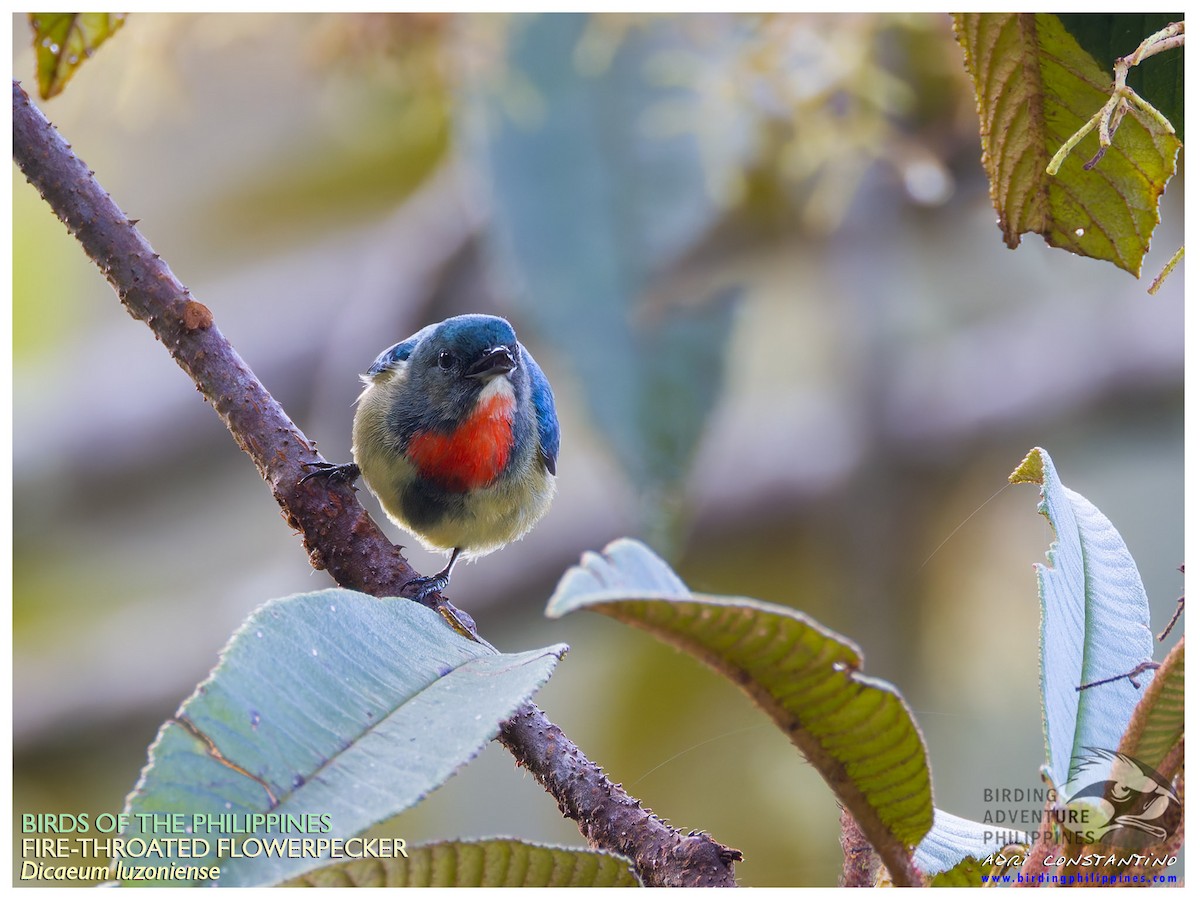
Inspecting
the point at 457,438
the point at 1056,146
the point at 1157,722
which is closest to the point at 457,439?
the point at 457,438

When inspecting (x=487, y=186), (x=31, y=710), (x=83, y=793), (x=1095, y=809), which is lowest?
(x=83, y=793)

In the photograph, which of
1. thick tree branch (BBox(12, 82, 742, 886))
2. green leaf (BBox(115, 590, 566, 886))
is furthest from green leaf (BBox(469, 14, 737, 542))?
green leaf (BBox(115, 590, 566, 886))

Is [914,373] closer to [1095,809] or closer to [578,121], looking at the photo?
[578,121]

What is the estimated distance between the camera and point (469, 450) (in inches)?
51.4

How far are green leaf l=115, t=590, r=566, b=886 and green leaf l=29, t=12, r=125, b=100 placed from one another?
0.39m

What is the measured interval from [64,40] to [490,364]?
639 mm

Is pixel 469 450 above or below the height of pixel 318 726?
above

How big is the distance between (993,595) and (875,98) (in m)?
0.90

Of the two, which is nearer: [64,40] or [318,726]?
[318,726]

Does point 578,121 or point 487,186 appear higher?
point 578,121

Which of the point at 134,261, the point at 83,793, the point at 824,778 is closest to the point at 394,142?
the point at 83,793

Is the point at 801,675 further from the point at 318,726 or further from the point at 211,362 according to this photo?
the point at 211,362

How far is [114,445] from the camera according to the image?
94.2 inches

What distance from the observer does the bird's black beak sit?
1.32 meters
